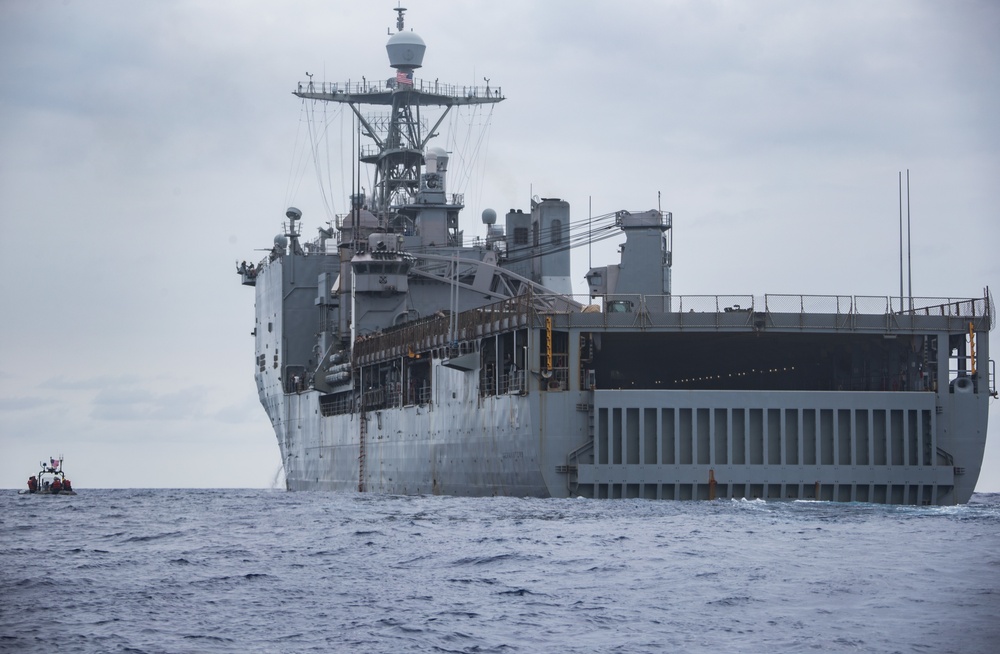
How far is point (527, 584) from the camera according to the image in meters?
25.0

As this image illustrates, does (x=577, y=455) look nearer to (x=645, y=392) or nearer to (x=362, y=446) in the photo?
(x=645, y=392)

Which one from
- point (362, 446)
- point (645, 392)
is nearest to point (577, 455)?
point (645, 392)

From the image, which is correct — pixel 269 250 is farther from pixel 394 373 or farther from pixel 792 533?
pixel 792 533

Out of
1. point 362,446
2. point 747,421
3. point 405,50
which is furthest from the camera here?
point 405,50

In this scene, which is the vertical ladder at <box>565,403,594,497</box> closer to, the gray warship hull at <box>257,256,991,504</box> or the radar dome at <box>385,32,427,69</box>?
the gray warship hull at <box>257,256,991,504</box>

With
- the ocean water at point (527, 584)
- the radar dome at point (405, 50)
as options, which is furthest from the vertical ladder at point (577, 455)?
the radar dome at point (405, 50)

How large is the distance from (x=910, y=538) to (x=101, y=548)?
19.0 metres

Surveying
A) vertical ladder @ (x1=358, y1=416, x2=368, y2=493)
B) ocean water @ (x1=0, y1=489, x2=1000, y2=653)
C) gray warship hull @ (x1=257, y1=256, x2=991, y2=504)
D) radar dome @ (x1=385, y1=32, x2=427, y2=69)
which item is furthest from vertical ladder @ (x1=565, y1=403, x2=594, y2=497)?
radar dome @ (x1=385, y1=32, x2=427, y2=69)

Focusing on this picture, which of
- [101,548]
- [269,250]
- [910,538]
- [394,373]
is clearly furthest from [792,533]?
[269,250]

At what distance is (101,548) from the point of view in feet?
111

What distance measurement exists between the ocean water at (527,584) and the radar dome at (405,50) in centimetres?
5020

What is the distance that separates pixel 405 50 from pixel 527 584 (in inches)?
2557

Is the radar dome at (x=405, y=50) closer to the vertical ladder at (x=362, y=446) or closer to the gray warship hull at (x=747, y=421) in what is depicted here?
the vertical ladder at (x=362, y=446)

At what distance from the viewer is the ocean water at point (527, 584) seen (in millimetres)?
19734
